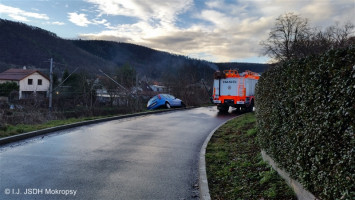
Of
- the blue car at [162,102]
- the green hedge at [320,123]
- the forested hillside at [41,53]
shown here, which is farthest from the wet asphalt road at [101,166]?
the forested hillside at [41,53]

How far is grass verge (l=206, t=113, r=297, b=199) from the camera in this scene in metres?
4.44

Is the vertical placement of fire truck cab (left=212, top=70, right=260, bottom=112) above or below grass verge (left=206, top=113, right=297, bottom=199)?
above

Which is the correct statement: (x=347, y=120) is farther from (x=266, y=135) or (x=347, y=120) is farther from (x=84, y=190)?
(x=84, y=190)

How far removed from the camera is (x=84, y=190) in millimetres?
4840

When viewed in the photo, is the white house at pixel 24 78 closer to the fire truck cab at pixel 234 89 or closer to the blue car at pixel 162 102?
the blue car at pixel 162 102

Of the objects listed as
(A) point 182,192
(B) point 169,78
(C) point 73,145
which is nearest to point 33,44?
(B) point 169,78

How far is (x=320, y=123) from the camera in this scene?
3221mm

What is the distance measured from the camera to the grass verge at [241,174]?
4.44m

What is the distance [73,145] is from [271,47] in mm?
47193

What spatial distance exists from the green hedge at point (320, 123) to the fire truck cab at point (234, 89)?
50.8ft

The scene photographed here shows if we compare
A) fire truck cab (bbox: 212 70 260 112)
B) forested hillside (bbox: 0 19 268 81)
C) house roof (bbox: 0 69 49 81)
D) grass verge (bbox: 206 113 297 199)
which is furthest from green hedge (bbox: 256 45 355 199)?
house roof (bbox: 0 69 49 81)

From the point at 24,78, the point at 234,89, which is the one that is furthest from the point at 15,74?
the point at 234,89

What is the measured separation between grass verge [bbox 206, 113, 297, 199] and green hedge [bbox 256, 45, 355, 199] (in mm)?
403

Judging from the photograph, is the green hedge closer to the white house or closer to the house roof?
the white house
